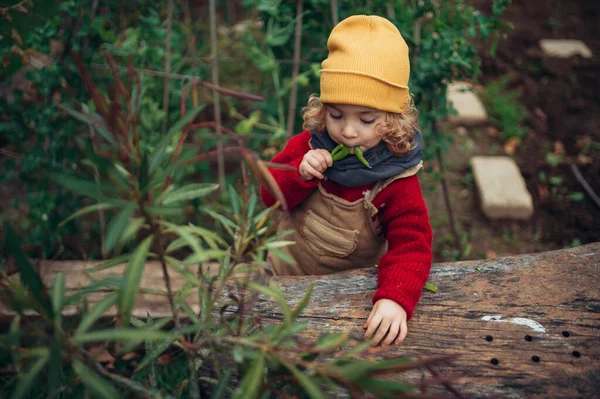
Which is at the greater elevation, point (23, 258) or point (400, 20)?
point (400, 20)

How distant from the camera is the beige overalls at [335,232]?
1.92 m

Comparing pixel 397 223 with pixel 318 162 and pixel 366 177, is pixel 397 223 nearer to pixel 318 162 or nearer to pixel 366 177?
pixel 366 177

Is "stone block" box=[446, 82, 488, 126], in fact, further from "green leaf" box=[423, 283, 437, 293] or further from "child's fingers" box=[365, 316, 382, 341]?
"child's fingers" box=[365, 316, 382, 341]

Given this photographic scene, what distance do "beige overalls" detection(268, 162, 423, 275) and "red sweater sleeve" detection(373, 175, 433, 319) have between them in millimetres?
44

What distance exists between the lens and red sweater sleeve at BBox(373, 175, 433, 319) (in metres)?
1.68

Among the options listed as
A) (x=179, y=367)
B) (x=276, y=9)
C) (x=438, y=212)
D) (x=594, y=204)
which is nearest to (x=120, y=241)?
(x=179, y=367)

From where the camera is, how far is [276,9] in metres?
2.62

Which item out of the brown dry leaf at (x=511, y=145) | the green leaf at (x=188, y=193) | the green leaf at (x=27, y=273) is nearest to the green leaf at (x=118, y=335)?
the green leaf at (x=27, y=273)

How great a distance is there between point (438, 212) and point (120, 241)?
288cm

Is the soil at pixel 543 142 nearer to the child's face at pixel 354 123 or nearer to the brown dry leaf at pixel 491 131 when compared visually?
the brown dry leaf at pixel 491 131

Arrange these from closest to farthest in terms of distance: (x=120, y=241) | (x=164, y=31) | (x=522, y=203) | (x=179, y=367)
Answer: (x=120, y=241), (x=179, y=367), (x=164, y=31), (x=522, y=203)

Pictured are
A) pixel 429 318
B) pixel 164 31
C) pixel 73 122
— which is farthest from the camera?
pixel 164 31

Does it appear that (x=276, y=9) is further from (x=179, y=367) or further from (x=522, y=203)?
(x=522, y=203)

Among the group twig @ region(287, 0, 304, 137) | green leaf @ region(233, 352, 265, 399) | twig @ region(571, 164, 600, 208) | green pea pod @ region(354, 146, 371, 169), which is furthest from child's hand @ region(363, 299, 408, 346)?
twig @ region(571, 164, 600, 208)
